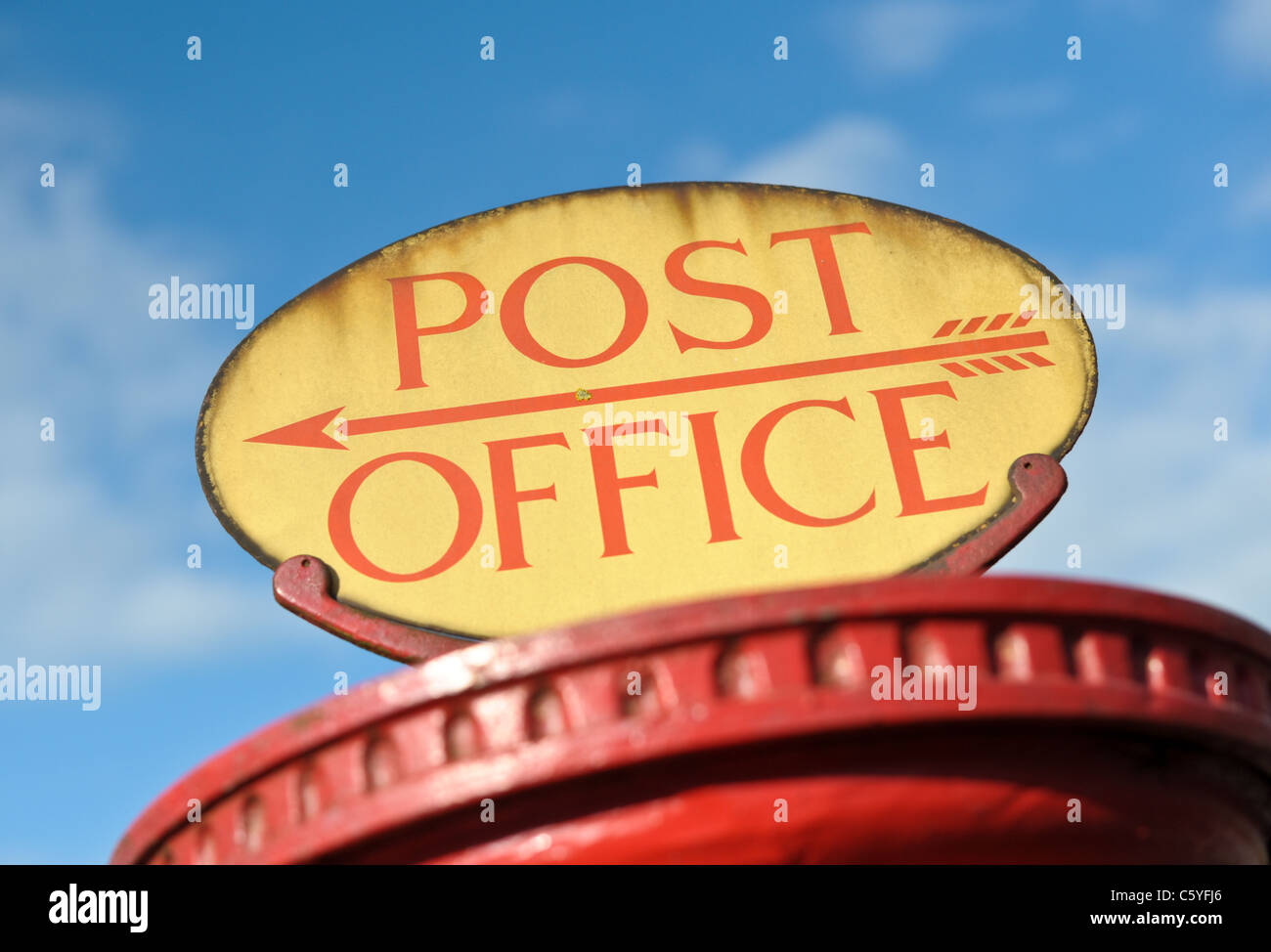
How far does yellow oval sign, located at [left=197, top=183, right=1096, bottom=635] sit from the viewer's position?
328 centimetres

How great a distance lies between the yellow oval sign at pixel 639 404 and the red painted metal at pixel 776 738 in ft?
4.58

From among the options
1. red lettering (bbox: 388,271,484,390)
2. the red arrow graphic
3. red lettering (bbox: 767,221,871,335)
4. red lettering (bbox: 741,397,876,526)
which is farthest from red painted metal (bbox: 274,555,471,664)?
red lettering (bbox: 767,221,871,335)

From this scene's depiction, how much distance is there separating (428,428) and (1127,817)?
2.09 metres

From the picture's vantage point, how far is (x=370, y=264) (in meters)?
3.80

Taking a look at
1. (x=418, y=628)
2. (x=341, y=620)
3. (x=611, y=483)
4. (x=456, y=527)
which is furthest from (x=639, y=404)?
(x=341, y=620)

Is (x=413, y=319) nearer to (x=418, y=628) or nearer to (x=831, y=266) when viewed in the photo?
(x=418, y=628)

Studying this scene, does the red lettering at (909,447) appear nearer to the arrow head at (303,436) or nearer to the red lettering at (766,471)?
the red lettering at (766,471)

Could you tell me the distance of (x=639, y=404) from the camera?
11.5 ft

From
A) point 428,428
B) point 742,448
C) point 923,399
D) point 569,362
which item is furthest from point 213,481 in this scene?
point 923,399

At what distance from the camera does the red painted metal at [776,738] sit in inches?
65.7

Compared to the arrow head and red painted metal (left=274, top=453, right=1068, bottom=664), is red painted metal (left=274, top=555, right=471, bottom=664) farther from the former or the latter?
the arrow head

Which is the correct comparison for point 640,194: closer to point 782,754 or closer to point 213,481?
point 213,481

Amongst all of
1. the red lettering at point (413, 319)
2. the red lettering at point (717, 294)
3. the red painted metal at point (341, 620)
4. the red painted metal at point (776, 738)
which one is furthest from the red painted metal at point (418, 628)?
the red painted metal at point (776, 738)

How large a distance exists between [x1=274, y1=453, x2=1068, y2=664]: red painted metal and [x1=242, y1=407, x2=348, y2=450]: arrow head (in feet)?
1.17
